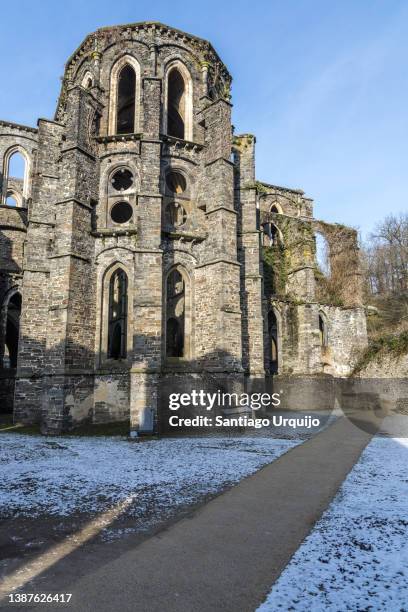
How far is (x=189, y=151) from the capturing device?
1744cm

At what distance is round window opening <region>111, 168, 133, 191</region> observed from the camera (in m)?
17.4

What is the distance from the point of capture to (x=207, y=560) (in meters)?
4.55

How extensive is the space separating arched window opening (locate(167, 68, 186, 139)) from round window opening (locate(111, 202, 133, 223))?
485 cm

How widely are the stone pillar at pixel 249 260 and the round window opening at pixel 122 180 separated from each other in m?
4.75

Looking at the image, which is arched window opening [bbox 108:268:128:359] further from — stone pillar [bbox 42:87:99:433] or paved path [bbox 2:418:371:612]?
paved path [bbox 2:418:371:612]

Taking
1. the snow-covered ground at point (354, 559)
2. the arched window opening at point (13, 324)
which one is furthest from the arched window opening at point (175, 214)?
the snow-covered ground at point (354, 559)

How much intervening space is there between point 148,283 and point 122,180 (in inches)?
235

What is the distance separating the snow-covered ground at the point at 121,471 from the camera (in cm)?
652

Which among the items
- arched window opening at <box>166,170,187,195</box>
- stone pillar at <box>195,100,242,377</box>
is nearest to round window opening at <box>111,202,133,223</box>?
arched window opening at <box>166,170,187,195</box>

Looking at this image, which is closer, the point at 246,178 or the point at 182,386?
the point at 182,386

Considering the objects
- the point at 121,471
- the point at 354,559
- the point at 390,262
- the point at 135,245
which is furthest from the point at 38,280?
the point at 390,262

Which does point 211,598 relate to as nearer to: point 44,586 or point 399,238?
point 44,586

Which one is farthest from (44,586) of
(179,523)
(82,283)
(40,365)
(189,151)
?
(189,151)

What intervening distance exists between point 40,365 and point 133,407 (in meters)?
5.01
